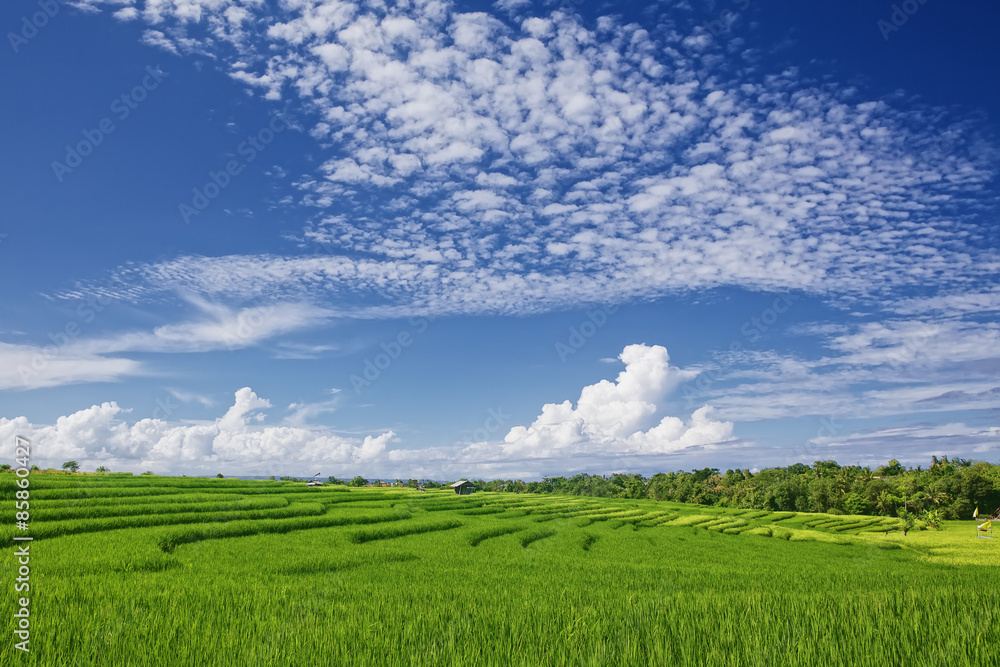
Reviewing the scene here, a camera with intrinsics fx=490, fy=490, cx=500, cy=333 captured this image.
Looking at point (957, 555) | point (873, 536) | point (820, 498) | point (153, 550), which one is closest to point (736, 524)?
point (873, 536)

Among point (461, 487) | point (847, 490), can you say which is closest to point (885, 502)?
point (847, 490)

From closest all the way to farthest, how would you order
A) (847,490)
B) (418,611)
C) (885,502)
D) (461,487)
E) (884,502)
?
(418,611)
(885,502)
(884,502)
(847,490)
(461,487)

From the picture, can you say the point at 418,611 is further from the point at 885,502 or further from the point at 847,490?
the point at 847,490

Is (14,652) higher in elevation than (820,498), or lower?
higher

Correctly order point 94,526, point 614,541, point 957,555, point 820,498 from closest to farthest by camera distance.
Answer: point 94,526
point 957,555
point 614,541
point 820,498

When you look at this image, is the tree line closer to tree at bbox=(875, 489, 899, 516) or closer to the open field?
tree at bbox=(875, 489, 899, 516)

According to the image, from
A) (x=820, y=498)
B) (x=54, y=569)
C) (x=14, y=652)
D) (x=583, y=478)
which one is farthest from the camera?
(x=583, y=478)

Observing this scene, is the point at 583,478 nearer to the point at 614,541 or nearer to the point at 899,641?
the point at 614,541

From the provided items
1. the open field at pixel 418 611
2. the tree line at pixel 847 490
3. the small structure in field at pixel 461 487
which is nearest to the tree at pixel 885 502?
the tree line at pixel 847 490

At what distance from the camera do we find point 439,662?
17.1 ft

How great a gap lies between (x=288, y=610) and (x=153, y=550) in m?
14.5

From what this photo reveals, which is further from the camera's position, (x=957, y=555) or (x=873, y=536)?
(x=873, y=536)

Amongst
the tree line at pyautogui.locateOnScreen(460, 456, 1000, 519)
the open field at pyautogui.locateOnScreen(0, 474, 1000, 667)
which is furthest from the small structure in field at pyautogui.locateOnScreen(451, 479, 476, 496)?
the open field at pyautogui.locateOnScreen(0, 474, 1000, 667)

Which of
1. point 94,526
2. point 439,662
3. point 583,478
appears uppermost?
point 439,662
